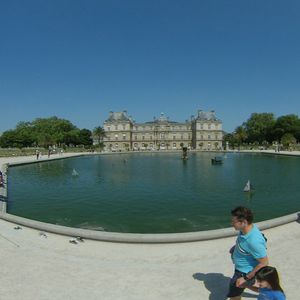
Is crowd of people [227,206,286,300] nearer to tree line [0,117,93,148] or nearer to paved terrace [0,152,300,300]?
paved terrace [0,152,300,300]

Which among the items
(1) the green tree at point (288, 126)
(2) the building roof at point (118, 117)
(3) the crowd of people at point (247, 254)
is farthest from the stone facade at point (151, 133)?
(3) the crowd of people at point (247, 254)

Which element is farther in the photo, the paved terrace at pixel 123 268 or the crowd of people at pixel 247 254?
the paved terrace at pixel 123 268

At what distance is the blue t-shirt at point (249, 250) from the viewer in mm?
4008

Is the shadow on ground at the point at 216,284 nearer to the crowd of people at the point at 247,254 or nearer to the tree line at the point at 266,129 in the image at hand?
the crowd of people at the point at 247,254

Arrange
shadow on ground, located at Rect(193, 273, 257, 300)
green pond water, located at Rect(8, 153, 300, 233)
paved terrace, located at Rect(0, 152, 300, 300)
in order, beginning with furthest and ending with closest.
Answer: green pond water, located at Rect(8, 153, 300, 233) → paved terrace, located at Rect(0, 152, 300, 300) → shadow on ground, located at Rect(193, 273, 257, 300)

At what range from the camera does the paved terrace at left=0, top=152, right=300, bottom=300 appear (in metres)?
5.19

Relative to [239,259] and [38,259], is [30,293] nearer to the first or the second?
[38,259]

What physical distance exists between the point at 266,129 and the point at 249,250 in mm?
105677

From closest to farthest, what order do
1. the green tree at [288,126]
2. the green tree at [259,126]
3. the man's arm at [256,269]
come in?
the man's arm at [256,269] < the green tree at [288,126] < the green tree at [259,126]

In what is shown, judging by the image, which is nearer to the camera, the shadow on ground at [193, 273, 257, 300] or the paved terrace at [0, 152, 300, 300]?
the shadow on ground at [193, 273, 257, 300]

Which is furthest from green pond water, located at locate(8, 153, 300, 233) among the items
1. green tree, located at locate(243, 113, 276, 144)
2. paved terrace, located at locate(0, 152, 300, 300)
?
green tree, located at locate(243, 113, 276, 144)

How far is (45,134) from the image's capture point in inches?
4018

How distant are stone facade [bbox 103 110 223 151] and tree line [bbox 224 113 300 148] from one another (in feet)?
34.6

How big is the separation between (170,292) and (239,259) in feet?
5.00
